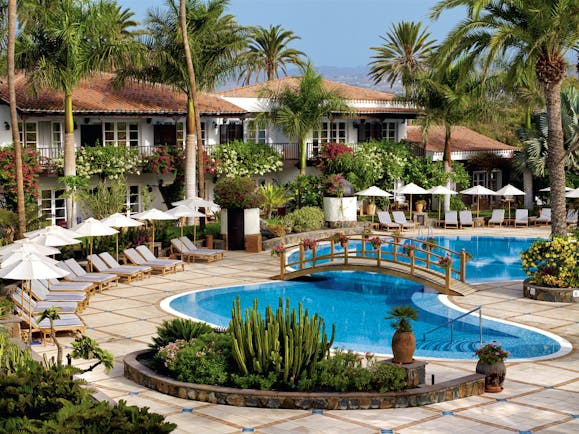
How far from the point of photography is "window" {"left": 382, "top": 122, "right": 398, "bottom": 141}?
54034mm

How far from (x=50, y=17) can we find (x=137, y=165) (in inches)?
358

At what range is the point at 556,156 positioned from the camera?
27.8 metres

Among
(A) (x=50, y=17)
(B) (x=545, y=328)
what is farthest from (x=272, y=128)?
(B) (x=545, y=328)

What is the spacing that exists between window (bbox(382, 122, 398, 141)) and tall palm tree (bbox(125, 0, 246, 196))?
14711 millimetres

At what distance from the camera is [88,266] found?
3008 centimetres

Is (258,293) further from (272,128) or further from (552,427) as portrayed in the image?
(272,128)

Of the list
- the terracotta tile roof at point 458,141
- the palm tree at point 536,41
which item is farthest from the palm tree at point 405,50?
the palm tree at point 536,41

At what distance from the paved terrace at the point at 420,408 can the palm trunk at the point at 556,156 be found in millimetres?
3002

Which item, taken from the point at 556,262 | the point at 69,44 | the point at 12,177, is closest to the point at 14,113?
the point at 69,44

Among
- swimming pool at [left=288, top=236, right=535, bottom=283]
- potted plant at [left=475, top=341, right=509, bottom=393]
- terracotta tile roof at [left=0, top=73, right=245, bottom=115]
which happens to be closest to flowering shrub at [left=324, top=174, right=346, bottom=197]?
swimming pool at [left=288, top=236, right=535, bottom=283]

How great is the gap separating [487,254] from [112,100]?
61.6ft

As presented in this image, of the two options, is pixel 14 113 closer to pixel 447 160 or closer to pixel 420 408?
pixel 420 408

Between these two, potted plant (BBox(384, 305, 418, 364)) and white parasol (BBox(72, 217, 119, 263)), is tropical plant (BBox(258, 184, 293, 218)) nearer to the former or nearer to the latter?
white parasol (BBox(72, 217, 119, 263))

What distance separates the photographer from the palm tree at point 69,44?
35.9m
